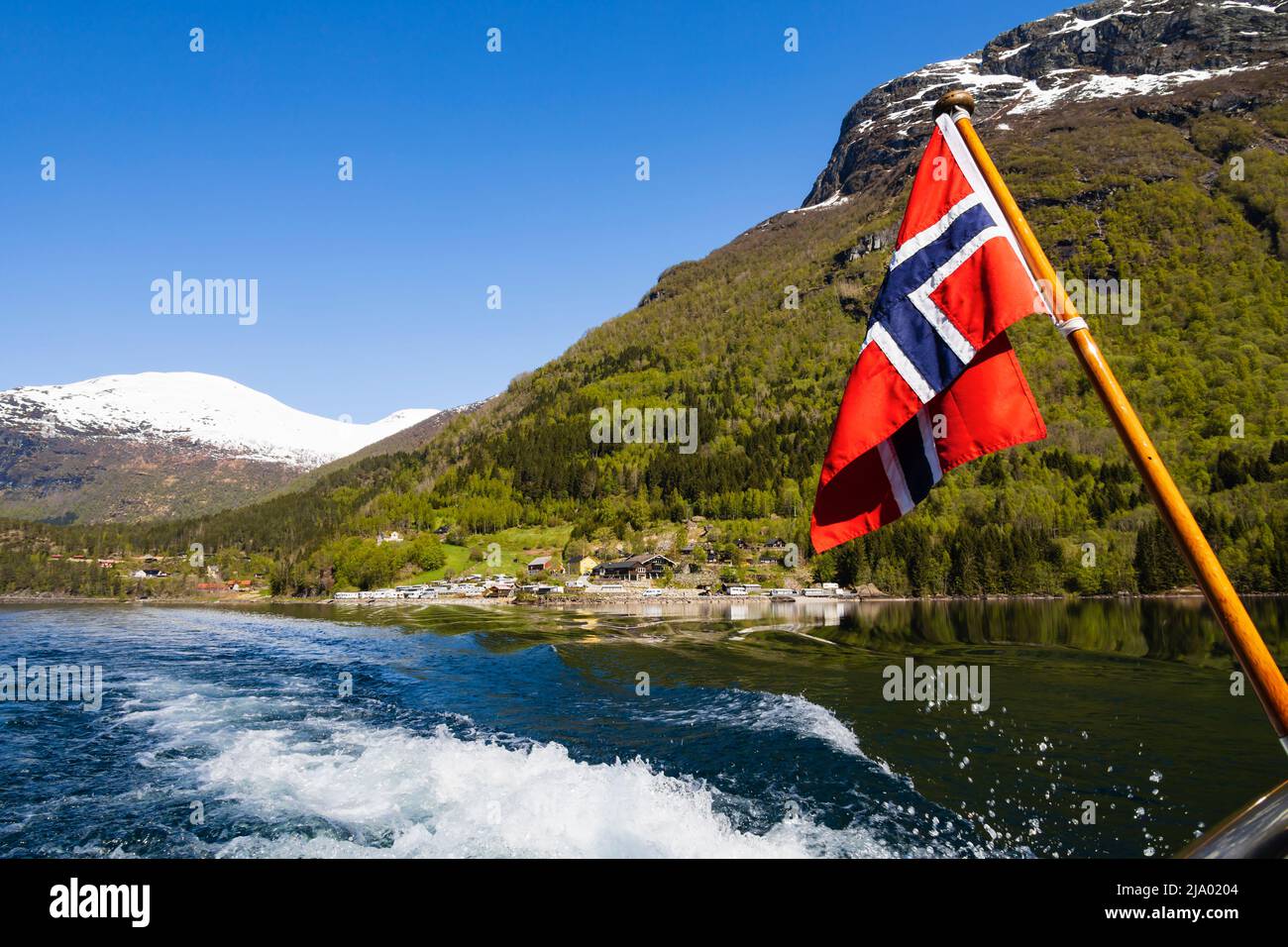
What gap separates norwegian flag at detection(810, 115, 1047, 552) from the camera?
553 cm

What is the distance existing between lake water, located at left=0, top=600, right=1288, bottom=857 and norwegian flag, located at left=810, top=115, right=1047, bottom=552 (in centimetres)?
730

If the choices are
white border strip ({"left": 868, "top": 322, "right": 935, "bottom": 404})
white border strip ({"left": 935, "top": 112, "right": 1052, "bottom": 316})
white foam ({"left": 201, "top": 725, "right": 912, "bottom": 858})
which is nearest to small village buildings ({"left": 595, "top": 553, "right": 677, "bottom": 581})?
white foam ({"left": 201, "top": 725, "right": 912, "bottom": 858})

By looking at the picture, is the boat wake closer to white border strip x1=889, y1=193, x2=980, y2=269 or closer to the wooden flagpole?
the wooden flagpole

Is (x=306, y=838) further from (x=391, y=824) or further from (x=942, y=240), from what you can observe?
(x=942, y=240)

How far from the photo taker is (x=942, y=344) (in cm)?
570

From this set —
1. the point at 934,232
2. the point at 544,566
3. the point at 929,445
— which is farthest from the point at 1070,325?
the point at 544,566

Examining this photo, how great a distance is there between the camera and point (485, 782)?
12859 mm

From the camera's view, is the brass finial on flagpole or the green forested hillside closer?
the brass finial on flagpole

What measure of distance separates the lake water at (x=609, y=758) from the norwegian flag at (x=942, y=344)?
7301mm

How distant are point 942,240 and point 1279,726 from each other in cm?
414

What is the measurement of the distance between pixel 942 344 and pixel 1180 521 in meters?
2.29

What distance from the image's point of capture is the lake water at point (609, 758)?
35.5 feet

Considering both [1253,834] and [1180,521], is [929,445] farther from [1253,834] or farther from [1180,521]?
[1253,834]

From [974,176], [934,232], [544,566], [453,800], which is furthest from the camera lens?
[544,566]
